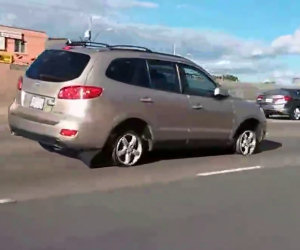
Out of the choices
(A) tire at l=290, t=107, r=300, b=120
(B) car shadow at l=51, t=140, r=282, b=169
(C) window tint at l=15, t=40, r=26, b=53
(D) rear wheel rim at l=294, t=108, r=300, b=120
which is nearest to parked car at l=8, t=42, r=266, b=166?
(B) car shadow at l=51, t=140, r=282, b=169

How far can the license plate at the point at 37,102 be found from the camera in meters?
8.99

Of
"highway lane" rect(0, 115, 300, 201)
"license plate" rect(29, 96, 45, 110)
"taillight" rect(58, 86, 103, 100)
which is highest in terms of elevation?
"taillight" rect(58, 86, 103, 100)

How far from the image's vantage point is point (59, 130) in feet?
28.7

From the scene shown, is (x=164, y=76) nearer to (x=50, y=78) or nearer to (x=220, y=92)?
(x=220, y=92)

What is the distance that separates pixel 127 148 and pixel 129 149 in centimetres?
5

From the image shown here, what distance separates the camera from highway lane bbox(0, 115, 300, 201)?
777cm

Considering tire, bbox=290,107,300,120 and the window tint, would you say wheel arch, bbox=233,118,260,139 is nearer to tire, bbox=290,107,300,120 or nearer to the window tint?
tire, bbox=290,107,300,120

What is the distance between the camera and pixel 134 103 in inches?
365

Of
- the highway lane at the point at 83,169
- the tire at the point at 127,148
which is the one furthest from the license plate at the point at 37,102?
the tire at the point at 127,148

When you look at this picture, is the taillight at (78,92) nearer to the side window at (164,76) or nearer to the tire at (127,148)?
the tire at (127,148)

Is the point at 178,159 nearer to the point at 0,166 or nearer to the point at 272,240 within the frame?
the point at 0,166

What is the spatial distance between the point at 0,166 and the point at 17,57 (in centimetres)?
5646

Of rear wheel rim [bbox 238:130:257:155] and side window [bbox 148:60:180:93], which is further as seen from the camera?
rear wheel rim [bbox 238:130:257:155]

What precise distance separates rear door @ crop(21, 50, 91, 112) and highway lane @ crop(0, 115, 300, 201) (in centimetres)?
99
